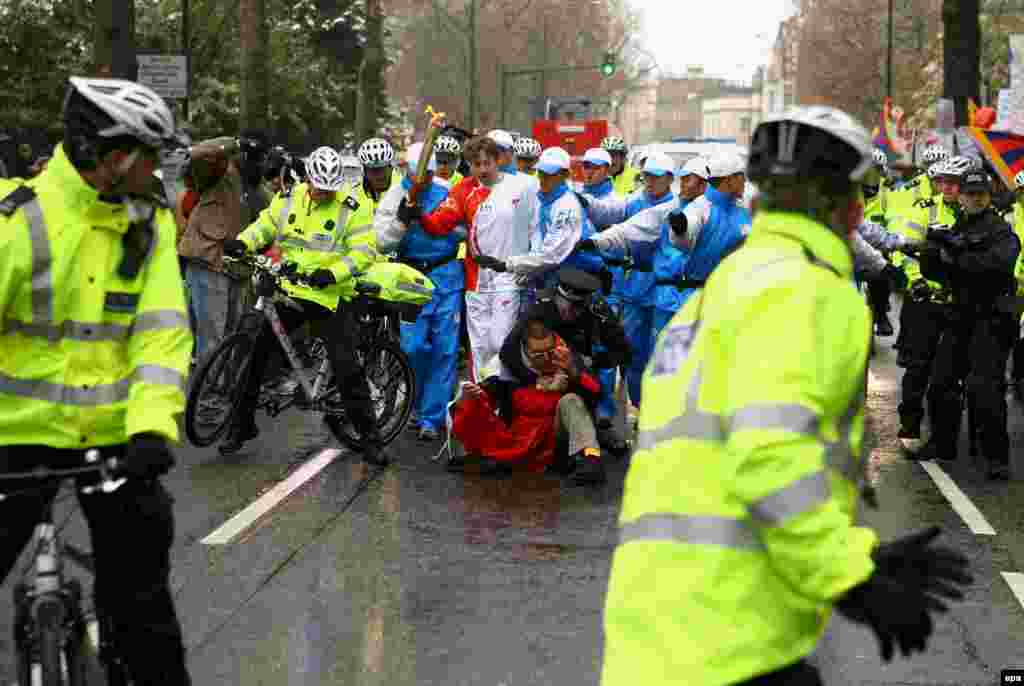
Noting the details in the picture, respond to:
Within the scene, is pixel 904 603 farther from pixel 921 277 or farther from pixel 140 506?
pixel 921 277

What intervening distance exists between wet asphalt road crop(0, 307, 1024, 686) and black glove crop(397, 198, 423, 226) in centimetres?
158

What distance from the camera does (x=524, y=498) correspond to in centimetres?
998

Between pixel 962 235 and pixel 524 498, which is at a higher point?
pixel 962 235

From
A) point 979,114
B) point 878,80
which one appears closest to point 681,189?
point 979,114

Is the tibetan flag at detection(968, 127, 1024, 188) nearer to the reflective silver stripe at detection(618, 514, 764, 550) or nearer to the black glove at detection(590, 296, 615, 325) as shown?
the black glove at detection(590, 296, 615, 325)

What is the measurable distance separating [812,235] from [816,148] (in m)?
0.16

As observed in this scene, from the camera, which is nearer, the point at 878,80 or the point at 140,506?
the point at 140,506

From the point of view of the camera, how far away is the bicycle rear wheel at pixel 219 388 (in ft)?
35.6

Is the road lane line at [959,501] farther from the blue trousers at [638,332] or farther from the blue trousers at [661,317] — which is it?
the blue trousers at [638,332]

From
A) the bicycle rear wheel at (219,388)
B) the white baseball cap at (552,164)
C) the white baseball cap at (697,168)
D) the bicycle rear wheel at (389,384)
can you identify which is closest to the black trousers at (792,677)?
the bicycle rear wheel at (219,388)

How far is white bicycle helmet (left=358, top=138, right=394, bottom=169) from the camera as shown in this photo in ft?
39.8

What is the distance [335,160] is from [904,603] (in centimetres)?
811

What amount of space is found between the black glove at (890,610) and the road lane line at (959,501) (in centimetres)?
612

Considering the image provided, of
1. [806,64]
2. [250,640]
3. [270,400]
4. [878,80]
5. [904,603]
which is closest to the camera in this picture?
[904,603]
